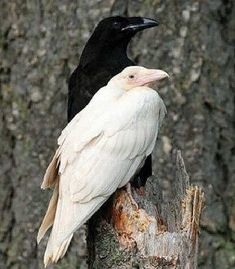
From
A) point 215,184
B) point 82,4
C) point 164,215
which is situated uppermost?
point 82,4

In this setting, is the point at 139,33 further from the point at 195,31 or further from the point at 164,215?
the point at 164,215

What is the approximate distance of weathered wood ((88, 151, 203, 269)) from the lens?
15.2 ft

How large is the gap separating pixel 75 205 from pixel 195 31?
6.41 ft

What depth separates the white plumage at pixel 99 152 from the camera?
489 cm

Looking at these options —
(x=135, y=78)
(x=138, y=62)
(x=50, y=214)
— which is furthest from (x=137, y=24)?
(x=50, y=214)

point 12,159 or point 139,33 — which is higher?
point 139,33

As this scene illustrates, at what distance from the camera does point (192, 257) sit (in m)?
4.78

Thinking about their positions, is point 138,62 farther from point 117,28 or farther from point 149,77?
point 149,77

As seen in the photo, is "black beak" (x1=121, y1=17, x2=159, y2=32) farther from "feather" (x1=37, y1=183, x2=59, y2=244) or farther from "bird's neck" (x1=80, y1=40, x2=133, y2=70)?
"feather" (x1=37, y1=183, x2=59, y2=244)

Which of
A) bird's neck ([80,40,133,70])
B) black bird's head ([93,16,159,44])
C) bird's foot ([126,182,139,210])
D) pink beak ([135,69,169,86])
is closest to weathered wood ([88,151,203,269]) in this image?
bird's foot ([126,182,139,210])

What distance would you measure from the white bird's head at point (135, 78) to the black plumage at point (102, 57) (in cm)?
59

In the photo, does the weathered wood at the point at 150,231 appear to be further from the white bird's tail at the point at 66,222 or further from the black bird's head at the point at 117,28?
the black bird's head at the point at 117,28

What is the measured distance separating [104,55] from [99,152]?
112 cm

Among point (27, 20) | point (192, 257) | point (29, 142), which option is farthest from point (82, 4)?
point (192, 257)
